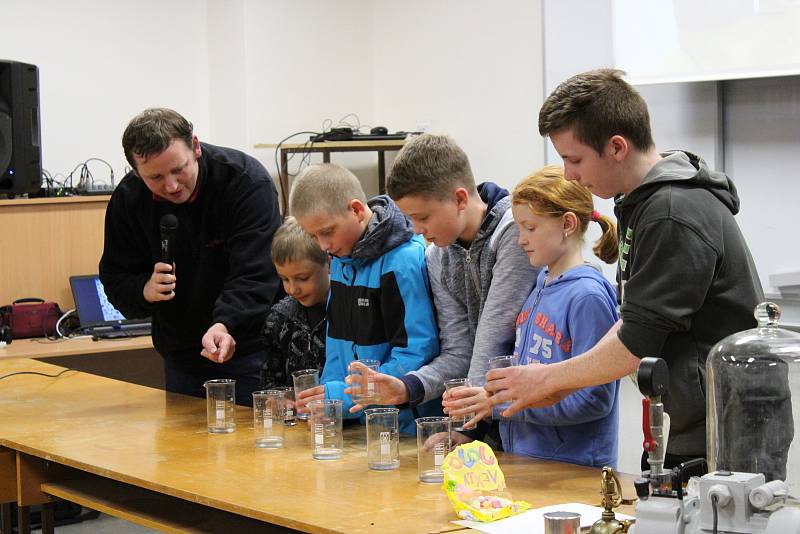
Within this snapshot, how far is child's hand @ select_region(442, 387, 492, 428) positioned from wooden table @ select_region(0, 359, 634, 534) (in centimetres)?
15

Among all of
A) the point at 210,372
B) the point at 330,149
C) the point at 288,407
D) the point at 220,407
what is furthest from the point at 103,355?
the point at 288,407

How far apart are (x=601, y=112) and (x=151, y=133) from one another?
5.09 feet

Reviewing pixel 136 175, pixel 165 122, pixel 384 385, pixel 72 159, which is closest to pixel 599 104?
pixel 384 385

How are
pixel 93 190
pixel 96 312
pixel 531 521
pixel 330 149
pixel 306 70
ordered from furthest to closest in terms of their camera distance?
pixel 306 70
pixel 330 149
pixel 93 190
pixel 96 312
pixel 531 521

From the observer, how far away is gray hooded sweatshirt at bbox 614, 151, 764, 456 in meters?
1.97

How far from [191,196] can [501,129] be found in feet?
10.3

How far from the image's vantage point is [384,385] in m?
2.54

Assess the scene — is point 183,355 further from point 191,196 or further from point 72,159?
point 72,159

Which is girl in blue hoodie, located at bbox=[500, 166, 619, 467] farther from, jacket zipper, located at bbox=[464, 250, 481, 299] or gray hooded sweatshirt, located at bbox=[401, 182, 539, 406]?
jacket zipper, located at bbox=[464, 250, 481, 299]

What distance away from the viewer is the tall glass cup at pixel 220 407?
287 cm

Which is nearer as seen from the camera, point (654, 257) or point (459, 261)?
point (654, 257)

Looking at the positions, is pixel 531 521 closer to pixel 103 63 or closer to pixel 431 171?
pixel 431 171

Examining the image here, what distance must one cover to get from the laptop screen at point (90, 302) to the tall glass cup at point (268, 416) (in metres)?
2.92

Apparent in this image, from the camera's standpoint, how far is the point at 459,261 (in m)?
2.72
